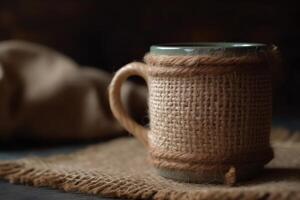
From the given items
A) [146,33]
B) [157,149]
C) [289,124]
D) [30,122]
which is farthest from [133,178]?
[146,33]

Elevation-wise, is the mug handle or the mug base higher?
the mug handle

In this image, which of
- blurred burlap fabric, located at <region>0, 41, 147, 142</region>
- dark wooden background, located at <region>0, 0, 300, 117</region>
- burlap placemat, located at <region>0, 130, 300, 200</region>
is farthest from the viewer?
dark wooden background, located at <region>0, 0, 300, 117</region>

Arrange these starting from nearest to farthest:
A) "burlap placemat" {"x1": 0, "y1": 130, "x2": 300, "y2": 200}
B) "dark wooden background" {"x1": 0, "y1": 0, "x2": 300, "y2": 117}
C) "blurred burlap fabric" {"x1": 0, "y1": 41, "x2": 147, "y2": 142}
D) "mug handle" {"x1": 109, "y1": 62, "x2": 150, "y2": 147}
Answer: "burlap placemat" {"x1": 0, "y1": 130, "x2": 300, "y2": 200} → "mug handle" {"x1": 109, "y1": 62, "x2": 150, "y2": 147} → "blurred burlap fabric" {"x1": 0, "y1": 41, "x2": 147, "y2": 142} → "dark wooden background" {"x1": 0, "y1": 0, "x2": 300, "y2": 117}

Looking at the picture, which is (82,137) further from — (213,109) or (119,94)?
(213,109)

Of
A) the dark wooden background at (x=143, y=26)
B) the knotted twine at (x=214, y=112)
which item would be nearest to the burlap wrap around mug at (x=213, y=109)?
the knotted twine at (x=214, y=112)

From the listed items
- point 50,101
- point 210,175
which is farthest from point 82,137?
point 210,175

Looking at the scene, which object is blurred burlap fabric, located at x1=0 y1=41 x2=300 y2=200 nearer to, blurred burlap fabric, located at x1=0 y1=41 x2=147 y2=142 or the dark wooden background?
blurred burlap fabric, located at x1=0 y1=41 x2=147 y2=142

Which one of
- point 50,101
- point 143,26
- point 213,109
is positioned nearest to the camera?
point 213,109

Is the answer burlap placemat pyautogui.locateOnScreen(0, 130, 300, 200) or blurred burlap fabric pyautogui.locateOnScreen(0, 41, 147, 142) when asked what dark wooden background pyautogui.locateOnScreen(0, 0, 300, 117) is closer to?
blurred burlap fabric pyautogui.locateOnScreen(0, 41, 147, 142)

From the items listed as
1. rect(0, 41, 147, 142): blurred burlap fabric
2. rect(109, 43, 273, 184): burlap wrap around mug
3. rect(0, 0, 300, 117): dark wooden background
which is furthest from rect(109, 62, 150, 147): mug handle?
rect(0, 0, 300, 117): dark wooden background

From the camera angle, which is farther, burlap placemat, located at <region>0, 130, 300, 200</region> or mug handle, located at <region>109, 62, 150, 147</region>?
mug handle, located at <region>109, 62, 150, 147</region>
